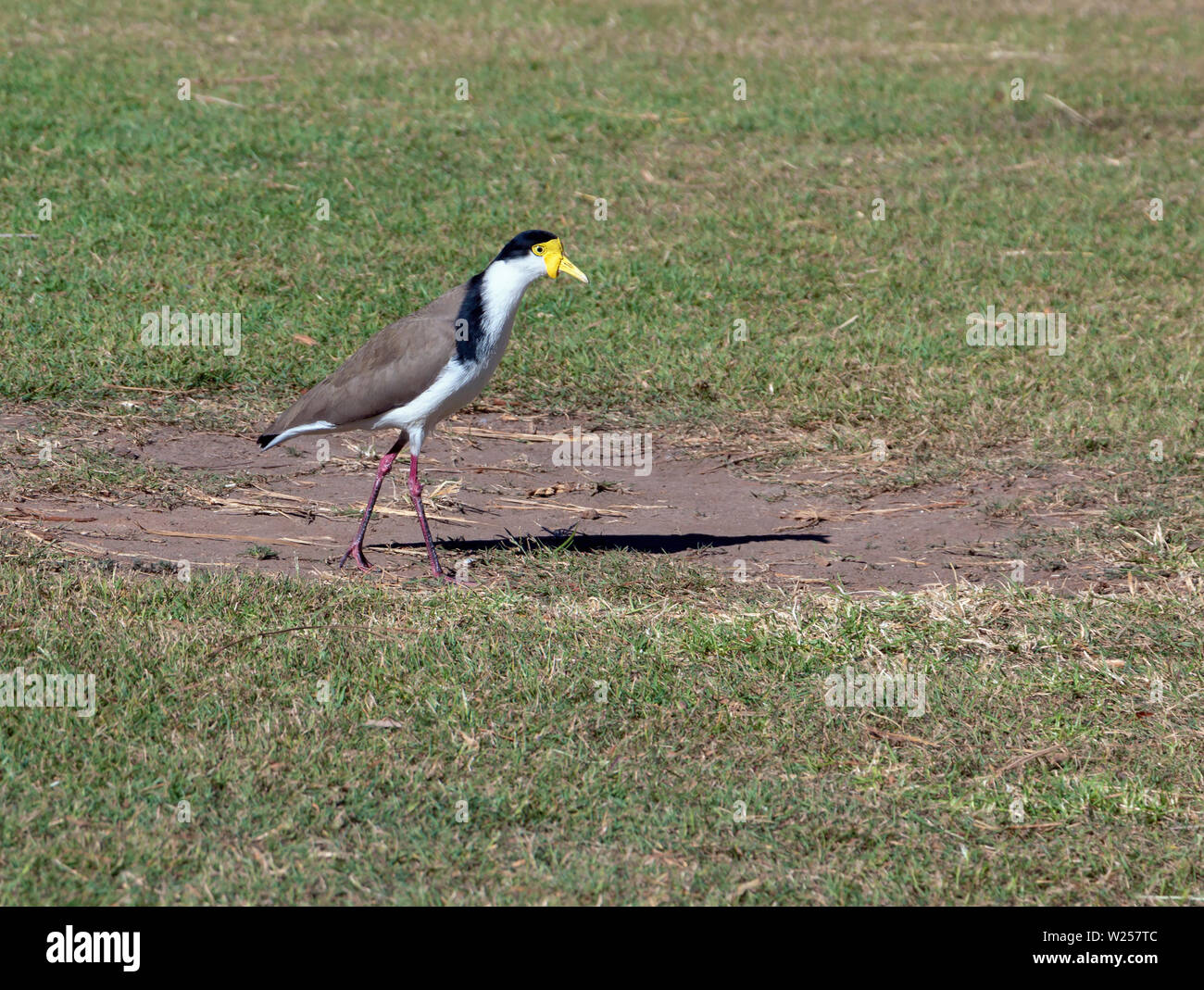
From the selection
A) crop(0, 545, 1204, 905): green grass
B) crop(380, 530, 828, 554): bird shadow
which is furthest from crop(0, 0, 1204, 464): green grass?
crop(0, 545, 1204, 905): green grass

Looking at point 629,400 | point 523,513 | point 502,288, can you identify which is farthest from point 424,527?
point 629,400

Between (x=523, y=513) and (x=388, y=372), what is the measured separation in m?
1.10

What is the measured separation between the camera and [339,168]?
1164 cm

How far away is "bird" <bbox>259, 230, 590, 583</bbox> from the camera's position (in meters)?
6.59

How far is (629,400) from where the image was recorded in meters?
8.69

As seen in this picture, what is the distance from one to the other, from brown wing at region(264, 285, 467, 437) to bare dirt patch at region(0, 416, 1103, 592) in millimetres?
572

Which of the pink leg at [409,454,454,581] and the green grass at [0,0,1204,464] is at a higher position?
the green grass at [0,0,1204,464]

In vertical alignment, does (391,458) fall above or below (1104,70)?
below

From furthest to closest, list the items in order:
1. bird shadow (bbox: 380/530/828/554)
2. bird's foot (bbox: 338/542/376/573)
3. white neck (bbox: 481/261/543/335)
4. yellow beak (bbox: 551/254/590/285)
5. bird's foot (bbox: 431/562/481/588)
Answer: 1. bird shadow (bbox: 380/530/828/554)
2. yellow beak (bbox: 551/254/590/285)
3. white neck (bbox: 481/261/543/335)
4. bird's foot (bbox: 338/542/376/573)
5. bird's foot (bbox: 431/562/481/588)

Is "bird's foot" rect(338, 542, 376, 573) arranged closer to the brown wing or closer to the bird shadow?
the bird shadow

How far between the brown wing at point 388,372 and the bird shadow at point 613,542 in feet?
2.21

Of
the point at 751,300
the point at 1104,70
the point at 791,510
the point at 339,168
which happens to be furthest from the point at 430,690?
the point at 1104,70

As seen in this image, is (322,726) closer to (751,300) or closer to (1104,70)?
(751,300)
